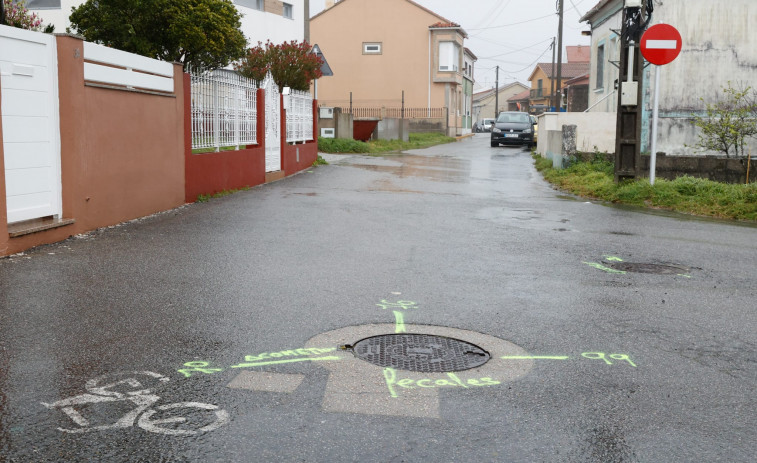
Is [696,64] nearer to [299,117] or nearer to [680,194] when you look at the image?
[680,194]

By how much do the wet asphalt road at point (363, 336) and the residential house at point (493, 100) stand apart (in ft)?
356

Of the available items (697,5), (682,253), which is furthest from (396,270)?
(697,5)

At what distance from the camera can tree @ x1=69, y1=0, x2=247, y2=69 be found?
71.4ft

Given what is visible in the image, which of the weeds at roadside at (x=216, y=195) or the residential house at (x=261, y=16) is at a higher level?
the residential house at (x=261, y=16)

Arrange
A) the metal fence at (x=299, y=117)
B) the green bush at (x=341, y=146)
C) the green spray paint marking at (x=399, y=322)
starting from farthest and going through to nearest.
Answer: the green bush at (x=341, y=146) → the metal fence at (x=299, y=117) → the green spray paint marking at (x=399, y=322)

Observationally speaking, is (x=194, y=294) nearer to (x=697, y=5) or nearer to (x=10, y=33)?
(x=10, y=33)

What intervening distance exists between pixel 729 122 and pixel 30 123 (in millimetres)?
14448

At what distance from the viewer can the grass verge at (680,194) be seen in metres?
12.3

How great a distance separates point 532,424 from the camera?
3.62 metres

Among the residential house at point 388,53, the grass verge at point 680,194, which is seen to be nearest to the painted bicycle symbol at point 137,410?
the grass verge at point 680,194

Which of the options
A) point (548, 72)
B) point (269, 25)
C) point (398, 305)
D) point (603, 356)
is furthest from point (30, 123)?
point (548, 72)

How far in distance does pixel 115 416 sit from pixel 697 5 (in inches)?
687

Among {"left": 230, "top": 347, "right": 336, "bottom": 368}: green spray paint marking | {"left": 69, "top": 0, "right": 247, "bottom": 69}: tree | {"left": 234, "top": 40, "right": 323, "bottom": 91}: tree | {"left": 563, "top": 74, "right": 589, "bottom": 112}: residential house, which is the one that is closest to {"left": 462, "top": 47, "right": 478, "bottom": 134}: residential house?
{"left": 563, "top": 74, "right": 589, "bottom": 112}: residential house

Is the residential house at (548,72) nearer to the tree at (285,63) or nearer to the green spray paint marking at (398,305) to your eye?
the tree at (285,63)
